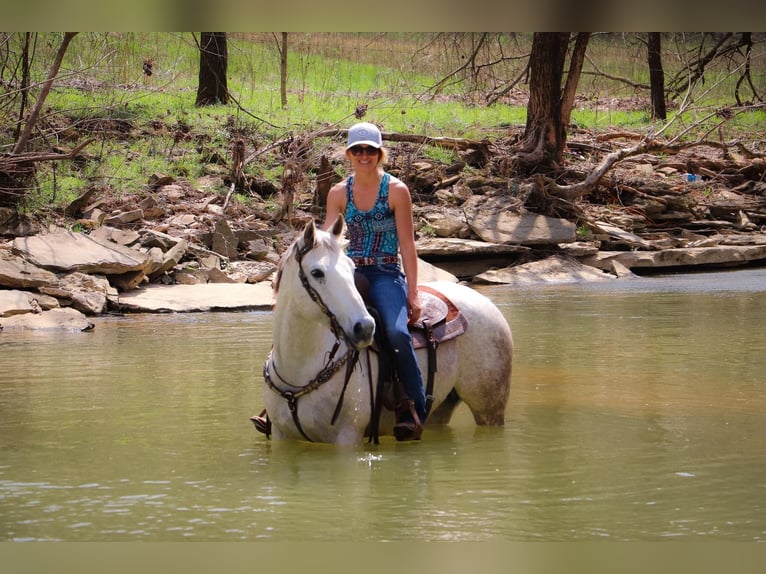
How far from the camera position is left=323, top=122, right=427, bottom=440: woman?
6.15m

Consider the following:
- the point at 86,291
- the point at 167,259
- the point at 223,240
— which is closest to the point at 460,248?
the point at 223,240

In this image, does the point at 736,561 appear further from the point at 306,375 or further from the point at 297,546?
the point at 306,375

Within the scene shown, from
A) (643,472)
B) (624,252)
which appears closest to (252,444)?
(643,472)

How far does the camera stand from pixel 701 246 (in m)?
19.1

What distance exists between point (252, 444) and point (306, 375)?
0.89 m

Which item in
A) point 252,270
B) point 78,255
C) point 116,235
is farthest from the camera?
point 252,270

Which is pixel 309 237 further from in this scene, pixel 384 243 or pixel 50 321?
pixel 50 321

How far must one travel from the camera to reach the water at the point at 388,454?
4.91 meters

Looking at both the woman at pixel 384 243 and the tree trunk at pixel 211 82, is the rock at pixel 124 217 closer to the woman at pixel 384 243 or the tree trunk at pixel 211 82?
the tree trunk at pixel 211 82

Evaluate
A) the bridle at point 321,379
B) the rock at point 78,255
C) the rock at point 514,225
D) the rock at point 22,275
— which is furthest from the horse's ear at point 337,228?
the rock at point 514,225

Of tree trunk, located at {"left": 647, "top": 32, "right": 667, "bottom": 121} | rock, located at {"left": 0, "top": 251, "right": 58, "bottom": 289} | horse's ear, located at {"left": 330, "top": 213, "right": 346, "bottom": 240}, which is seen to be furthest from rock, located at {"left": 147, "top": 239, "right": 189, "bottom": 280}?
tree trunk, located at {"left": 647, "top": 32, "right": 667, "bottom": 121}

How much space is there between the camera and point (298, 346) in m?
5.98

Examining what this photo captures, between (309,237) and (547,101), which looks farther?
(547,101)

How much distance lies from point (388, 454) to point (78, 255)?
8492 millimetres
